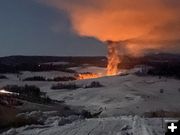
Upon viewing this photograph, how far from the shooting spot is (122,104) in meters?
79.0

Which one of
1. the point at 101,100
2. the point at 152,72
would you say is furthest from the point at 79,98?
the point at 152,72

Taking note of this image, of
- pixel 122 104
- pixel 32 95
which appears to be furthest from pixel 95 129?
pixel 32 95

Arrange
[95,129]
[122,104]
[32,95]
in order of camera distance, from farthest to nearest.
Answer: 1. [32,95]
2. [122,104]
3. [95,129]

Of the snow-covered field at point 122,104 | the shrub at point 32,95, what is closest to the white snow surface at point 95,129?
the snow-covered field at point 122,104

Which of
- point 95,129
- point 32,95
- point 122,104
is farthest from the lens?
point 32,95

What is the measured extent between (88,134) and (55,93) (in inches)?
3027

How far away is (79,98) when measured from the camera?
92562mm

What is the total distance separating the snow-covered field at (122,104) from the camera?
31.0 m

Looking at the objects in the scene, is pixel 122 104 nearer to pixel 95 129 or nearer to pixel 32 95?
pixel 32 95

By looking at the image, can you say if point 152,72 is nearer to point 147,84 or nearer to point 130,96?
point 147,84

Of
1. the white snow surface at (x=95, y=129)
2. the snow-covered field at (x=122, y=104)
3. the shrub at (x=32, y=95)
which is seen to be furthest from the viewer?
the shrub at (x=32, y=95)

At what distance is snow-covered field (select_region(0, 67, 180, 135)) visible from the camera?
3097cm

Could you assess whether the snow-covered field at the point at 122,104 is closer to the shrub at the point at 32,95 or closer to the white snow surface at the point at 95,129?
the white snow surface at the point at 95,129

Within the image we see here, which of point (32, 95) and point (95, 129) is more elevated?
point (32, 95)
